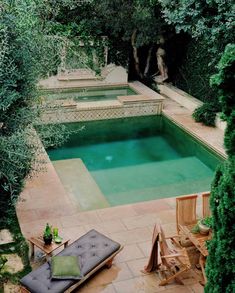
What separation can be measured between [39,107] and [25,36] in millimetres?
1369

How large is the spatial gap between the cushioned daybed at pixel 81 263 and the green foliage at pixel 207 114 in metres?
8.33

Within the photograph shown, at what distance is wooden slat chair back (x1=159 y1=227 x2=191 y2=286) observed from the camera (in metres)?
6.12

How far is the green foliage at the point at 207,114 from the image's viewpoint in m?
13.9

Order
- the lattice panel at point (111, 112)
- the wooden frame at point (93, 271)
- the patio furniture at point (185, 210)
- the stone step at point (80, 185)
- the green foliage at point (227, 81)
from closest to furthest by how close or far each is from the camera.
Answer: the green foliage at point (227, 81)
the wooden frame at point (93, 271)
the patio furniture at point (185, 210)
the stone step at point (80, 185)
the lattice panel at point (111, 112)

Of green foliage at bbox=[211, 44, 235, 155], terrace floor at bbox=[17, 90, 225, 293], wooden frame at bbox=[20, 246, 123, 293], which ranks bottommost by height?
terrace floor at bbox=[17, 90, 225, 293]

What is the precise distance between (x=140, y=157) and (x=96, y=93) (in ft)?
17.8

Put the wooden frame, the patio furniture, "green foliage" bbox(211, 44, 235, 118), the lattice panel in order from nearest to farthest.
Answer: "green foliage" bbox(211, 44, 235, 118) → the wooden frame → the patio furniture → the lattice panel

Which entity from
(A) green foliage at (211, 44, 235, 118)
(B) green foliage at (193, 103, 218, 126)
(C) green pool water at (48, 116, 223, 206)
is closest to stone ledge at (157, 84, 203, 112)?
(B) green foliage at (193, 103, 218, 126)

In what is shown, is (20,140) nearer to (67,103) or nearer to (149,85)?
(67,103)

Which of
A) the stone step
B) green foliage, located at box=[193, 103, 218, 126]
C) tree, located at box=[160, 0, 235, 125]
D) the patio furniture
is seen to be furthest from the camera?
green foliage, located at box=[193, 103, 218, 126]

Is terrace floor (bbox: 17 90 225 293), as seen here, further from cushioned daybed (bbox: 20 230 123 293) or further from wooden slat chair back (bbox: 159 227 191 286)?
cushioned daybed (bbox: 20 230 123 293)

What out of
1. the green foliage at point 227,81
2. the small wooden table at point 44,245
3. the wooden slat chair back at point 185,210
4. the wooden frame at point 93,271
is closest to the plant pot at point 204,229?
the wooden slat chair back at point 185,210

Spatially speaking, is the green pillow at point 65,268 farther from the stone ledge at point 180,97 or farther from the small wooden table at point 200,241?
the stone ledge at point 180,97

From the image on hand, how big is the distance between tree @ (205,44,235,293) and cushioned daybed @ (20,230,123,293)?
6.20ft
